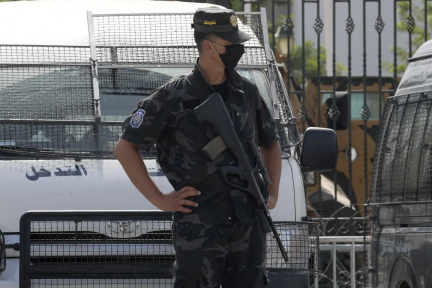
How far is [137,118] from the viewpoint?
3711 mm

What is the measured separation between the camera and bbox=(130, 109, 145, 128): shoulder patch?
3697mm

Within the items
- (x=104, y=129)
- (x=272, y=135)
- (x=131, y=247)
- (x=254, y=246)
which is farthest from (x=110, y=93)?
(x=254, y=246)

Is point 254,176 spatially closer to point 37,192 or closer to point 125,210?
point 125,210

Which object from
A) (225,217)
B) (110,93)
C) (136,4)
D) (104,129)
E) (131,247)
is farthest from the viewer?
(136,4)

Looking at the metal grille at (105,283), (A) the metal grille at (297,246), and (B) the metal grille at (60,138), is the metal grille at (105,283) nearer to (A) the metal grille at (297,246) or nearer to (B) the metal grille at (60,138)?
(A) the metal grille at (297,246)

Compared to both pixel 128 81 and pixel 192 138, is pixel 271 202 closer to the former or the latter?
pixel 192 138

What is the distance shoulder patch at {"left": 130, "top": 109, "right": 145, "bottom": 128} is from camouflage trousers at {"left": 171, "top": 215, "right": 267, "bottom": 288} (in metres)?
0.47

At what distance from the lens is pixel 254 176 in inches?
145

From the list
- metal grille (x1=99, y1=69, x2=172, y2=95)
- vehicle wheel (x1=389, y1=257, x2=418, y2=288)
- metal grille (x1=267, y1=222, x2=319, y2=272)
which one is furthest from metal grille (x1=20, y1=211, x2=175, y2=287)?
vehicle wheel (x1=389, y1=257, x2=418, y2=288)

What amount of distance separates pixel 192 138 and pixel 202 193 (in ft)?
0.81

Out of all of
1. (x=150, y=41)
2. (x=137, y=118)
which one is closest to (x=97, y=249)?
(x=137, y=118)

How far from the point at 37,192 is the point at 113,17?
1.66 metres

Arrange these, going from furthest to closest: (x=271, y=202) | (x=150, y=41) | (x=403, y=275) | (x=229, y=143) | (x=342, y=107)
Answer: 1. (x=342, y=107)
2. (x=150, y=41)
3. (x=403, y=275)
4. (x=271, y=202)
5. (x=229, y=143)

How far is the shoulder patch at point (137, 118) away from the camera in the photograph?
146 inches
